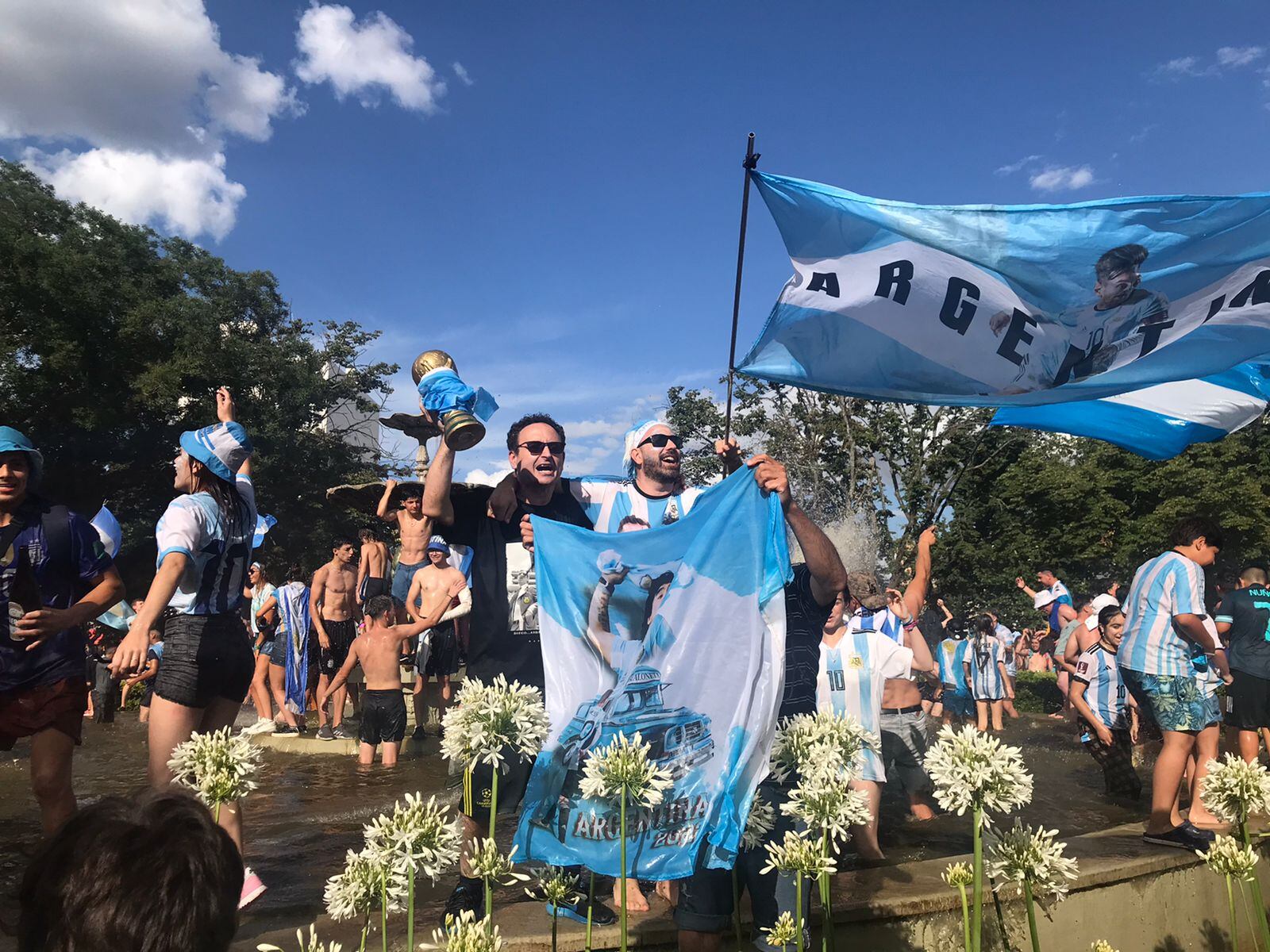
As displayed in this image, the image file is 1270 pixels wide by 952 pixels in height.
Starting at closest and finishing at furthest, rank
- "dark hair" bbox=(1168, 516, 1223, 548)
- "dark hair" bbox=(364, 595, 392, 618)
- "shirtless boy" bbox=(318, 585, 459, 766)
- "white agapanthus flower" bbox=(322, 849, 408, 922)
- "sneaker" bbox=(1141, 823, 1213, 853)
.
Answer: "white agapanthus flower" bbox=(322, 849, 408, 922) < "sneaker" bbox=(1141, 823, 1213, 853) < "dark hair" bbox=(1168, 516, 1223, 548) < "shirtless boy" bbox=(318, 585, 459, 766) < "dark hair" bbox=(364, 595, 392, 618)

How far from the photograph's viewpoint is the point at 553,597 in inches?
135

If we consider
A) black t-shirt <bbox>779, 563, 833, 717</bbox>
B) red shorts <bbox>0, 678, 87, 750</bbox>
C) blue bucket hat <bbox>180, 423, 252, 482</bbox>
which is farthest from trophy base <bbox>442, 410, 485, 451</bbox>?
red shorts <bbox>0, 678, 87, 750</bbox>

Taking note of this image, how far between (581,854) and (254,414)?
1317 inches

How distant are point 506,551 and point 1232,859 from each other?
265 centimetres

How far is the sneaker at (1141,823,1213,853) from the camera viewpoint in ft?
14.2

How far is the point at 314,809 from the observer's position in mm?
6359

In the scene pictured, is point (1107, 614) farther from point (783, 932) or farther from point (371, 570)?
point (371, 570)

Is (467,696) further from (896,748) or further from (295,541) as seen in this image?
(295,541)

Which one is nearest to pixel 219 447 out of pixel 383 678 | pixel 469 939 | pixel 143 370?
pixel 469 939

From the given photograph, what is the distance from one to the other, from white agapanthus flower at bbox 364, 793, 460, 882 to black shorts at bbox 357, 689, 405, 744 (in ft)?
20.4

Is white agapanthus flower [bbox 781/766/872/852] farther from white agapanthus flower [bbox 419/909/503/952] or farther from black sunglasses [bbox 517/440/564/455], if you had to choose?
black sunglasses [bbox 517/440/564/455]

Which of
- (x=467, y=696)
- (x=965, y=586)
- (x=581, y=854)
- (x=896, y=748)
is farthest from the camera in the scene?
(x=965, y=586)

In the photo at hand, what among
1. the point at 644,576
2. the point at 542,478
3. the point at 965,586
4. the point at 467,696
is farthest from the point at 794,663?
the point at 965,586

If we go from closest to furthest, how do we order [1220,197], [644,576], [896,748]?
[644,576], [1220,197], [896,748]
